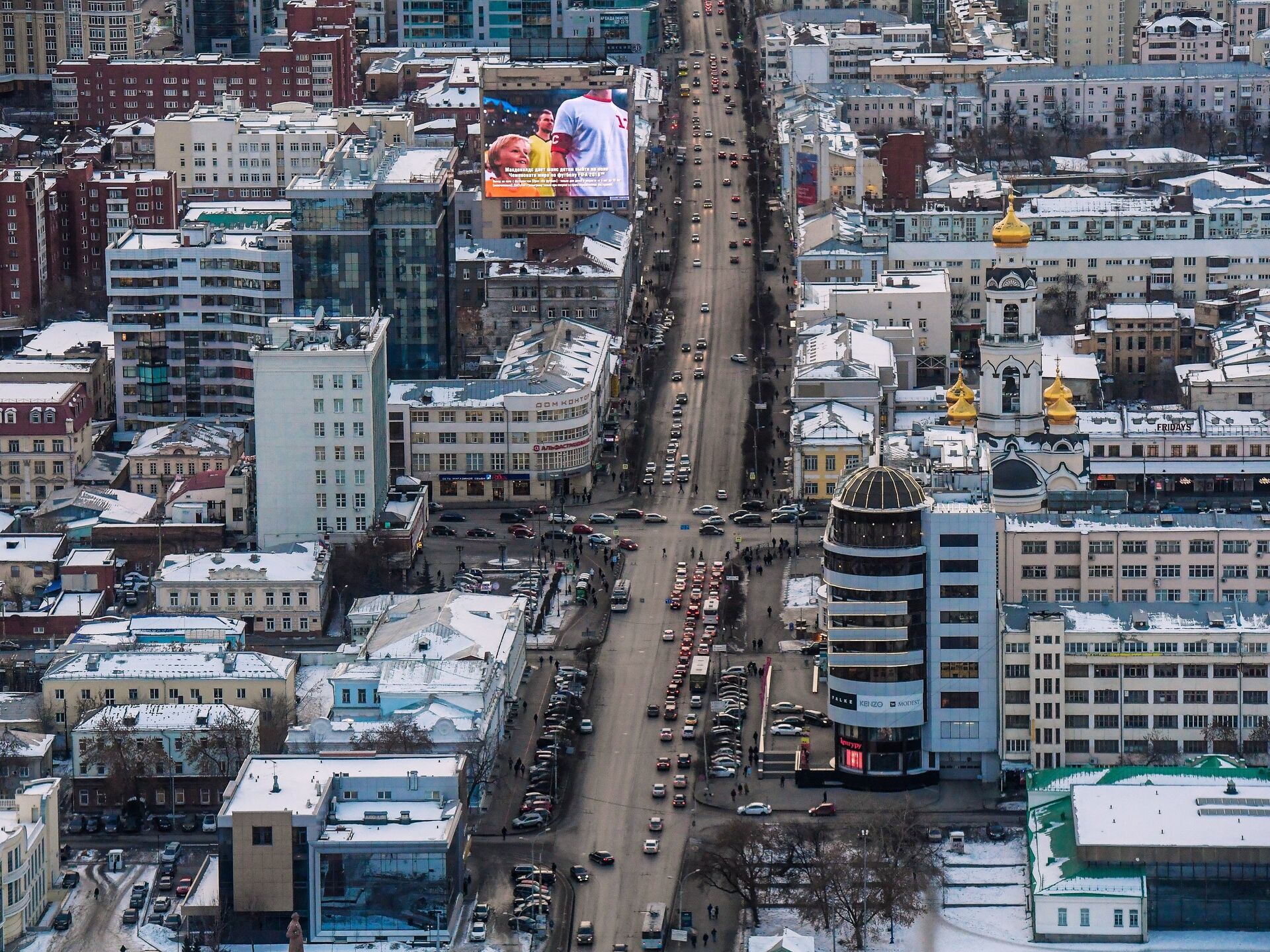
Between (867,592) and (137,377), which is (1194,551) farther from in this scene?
(137,377)

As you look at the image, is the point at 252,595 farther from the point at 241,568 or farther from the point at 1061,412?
the point at 1061,412

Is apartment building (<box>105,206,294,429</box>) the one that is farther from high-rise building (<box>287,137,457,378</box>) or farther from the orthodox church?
the orthodox church

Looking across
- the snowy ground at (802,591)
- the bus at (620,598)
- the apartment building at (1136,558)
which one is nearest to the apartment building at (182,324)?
the bus at (620,598)

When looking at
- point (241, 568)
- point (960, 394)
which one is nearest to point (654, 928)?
point (960, 394)

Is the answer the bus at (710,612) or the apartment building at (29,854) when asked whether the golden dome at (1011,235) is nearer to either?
the bus at (710,612)

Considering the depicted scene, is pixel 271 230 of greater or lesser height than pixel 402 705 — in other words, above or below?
above

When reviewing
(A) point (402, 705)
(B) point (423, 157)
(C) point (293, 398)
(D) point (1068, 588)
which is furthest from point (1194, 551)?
(B) point (423, 157)
